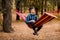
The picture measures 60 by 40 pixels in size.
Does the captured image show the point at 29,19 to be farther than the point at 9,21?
No

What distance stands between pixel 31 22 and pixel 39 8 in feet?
67.4

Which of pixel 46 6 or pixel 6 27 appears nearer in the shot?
pixel 6 27

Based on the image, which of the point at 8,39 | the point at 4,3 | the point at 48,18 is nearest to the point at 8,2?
the point at 4,3

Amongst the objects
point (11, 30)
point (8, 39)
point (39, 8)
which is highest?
point (8, 39)

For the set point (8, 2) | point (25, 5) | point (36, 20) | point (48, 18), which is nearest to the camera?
point (48, 18)

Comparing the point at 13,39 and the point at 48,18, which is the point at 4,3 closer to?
the point at 13,39

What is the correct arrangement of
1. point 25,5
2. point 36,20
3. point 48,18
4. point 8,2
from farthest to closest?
point 25,5
point 8,2
point 36,20
point 48,18

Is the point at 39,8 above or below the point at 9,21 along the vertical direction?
below

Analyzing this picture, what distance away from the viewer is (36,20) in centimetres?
1235

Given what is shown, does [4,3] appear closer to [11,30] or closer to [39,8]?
[11,30]

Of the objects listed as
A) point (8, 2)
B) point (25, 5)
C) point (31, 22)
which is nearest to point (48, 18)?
point (31, 22)

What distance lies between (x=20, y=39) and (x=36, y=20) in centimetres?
131

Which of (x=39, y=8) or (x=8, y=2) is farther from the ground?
(x=8, y=2)

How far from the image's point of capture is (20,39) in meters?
12.8
